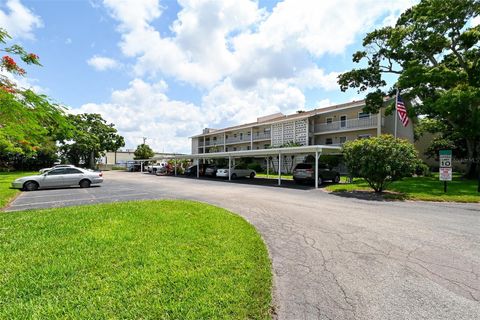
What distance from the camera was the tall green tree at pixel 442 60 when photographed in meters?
16.0

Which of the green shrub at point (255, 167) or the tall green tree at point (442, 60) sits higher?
the tall green tree at point (442, 60)

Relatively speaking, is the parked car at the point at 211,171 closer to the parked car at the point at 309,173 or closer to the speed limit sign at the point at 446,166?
the parked car at the point at 309,173

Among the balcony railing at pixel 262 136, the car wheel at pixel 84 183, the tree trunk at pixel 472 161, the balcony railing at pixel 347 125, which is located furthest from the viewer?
the balcony railing at pixel 262 136

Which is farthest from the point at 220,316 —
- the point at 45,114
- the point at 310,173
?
the point at 310,173

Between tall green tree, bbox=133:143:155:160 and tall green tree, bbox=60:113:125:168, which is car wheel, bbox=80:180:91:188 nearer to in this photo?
tall green tree, bbox=60:113:125:168

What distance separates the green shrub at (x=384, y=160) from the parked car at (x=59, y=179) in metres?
16.1

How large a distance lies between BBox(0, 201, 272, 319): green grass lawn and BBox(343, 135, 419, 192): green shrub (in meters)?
9.34

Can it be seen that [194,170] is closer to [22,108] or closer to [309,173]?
[309,173]

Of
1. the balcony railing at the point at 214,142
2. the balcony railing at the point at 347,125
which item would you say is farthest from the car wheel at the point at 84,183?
the balcony railing at the point at 214,142

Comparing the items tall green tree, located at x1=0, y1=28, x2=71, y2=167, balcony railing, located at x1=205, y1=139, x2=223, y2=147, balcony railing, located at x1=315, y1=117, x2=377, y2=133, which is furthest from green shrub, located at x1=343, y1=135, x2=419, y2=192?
balcony railing, located at x1=205, y1=139, x2=223, y2=147

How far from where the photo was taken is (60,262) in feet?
12.8

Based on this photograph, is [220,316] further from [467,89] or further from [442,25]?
[442,25]

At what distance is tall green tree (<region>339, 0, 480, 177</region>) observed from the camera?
16.0 meters

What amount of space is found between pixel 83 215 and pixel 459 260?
8433 millimetres
